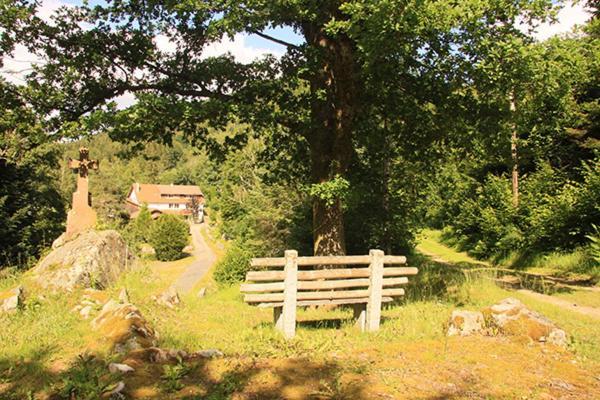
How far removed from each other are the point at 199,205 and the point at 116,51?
93895 mm

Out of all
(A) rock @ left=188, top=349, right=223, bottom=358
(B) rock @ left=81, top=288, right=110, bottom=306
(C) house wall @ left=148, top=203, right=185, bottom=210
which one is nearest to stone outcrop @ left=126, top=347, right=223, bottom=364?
(A) rock @ left=188, top=349, right=223, bottom=358

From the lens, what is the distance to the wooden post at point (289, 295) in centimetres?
662

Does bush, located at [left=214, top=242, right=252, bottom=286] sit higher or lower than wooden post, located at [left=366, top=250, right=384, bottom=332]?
lower

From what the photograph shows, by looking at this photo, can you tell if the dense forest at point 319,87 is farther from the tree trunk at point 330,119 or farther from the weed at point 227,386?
the weed at point 227,386

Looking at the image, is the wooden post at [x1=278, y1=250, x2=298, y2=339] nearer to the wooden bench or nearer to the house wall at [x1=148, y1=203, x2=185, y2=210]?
the wooden bench

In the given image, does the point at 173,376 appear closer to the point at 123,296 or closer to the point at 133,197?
the point at 123,296

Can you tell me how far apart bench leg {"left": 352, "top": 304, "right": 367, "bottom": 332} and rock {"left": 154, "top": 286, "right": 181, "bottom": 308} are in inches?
157

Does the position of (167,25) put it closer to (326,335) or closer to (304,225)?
(326,335)

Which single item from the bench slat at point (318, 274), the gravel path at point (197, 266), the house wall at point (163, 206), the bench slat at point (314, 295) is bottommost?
the gravel path at point (197, 266)

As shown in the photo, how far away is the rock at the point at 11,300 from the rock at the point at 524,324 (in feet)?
26.3

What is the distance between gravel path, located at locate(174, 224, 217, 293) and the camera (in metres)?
31.2

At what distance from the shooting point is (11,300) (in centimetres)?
749

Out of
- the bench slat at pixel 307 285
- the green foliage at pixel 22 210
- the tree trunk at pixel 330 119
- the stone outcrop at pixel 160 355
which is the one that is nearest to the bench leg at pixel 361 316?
the bench slat at pixel 307 285

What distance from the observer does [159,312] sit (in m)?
8.38
